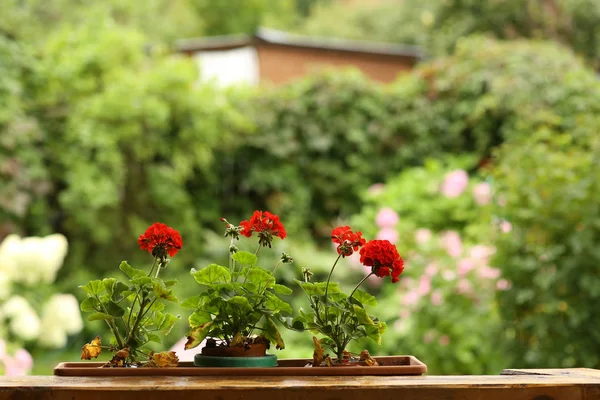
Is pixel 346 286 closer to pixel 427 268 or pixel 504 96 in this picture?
pixel 427 268

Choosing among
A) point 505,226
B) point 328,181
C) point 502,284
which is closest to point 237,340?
point 502,284

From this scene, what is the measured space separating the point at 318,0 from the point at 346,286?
2606cm

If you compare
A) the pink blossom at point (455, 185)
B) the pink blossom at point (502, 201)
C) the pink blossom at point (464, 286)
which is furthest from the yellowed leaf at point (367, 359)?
the pink blossom at point (455, 185)

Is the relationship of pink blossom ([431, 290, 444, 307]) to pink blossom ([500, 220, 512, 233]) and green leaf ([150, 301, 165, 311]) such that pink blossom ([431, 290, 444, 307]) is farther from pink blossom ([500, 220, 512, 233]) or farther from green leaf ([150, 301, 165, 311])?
green leaf ([150, 301, 165, 311])

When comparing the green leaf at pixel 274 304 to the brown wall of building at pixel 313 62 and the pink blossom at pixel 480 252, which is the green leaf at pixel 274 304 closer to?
the pink blossom at pixel 480 252

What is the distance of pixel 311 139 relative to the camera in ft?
25.6

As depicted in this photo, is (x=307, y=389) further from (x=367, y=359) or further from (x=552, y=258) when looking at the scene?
(x=552, y=258)

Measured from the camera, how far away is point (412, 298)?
16.9 feet

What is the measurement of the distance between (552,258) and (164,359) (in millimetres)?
2638

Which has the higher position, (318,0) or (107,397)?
(318,0)

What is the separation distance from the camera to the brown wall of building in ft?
39.8

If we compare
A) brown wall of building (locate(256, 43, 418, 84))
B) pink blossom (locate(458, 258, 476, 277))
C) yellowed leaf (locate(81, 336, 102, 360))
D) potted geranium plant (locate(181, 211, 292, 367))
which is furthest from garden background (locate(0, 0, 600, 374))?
brown wall of building (locate(256, 43, 418, 84))

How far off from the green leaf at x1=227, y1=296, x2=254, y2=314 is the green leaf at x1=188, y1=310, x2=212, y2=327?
0.21 ft

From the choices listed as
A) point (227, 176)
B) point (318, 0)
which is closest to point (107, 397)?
point (227, 176)
